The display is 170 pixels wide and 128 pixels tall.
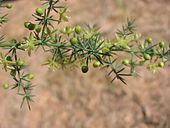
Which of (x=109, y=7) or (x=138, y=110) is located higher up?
(x=109, y=7)

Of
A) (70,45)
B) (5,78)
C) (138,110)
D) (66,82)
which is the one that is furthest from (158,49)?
(5,78)

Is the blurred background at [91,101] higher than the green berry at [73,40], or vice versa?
the green berry at [73,40]

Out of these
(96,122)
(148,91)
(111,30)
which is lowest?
(96,122)

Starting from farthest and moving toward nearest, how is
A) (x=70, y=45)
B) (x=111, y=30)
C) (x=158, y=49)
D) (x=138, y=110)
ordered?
1. (x=111, y=30)
2. (x=138, y=110)
3. (x=158, y=49)
4. (x=70, y=45)

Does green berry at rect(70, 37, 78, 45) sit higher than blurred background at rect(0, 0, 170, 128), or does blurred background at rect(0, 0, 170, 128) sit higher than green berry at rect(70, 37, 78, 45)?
green berry at rect(70, 37, 78, 45)

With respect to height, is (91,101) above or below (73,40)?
below

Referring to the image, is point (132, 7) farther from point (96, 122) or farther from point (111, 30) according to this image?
point (96, 122)

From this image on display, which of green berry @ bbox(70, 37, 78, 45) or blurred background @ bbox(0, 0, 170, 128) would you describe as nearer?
green berry @ bbox(70, 37, 78, 45)

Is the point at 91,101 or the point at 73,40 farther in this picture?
the point at 91,101

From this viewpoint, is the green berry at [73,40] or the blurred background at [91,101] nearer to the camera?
the green berry at [73,40]

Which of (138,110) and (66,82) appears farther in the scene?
(66,82)

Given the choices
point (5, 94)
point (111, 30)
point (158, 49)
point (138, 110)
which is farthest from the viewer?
point (111, 30)
